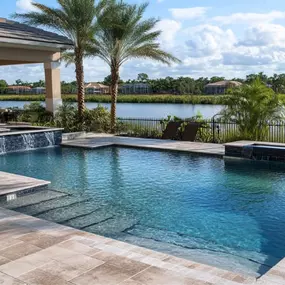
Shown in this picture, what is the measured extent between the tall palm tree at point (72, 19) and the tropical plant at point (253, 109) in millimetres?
7533

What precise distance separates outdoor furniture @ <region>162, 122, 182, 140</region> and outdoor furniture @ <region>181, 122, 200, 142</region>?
12.4 inches

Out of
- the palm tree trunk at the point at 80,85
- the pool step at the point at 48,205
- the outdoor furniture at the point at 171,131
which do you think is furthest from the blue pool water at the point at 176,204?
the palm tree trunk at the point at 80,85

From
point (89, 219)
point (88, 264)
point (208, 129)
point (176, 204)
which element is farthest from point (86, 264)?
point (208, 129)

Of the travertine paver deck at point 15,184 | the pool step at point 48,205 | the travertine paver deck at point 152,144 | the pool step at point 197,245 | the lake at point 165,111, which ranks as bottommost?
the pool step at point 197,245

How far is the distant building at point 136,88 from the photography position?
7910cm

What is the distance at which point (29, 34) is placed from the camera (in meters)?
16.3

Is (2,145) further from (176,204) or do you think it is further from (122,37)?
(176,204)

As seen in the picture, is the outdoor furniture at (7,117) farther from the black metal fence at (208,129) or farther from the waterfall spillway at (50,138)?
the waterfall spillway at (50,138)

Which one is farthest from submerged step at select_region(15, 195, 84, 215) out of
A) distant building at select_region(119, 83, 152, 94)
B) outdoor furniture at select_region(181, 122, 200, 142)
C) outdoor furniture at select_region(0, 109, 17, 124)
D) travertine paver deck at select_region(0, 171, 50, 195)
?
distant building at select_region(119, 83, 152, 94)

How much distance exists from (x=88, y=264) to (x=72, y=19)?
1536cm

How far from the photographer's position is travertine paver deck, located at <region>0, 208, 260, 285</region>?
3.87 meters

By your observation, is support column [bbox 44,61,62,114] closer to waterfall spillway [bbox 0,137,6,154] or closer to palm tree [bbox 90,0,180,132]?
palm tree [bbox 90,0,180,132]

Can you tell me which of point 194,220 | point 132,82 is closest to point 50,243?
point 194,220

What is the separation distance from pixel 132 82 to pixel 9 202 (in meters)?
79.3
